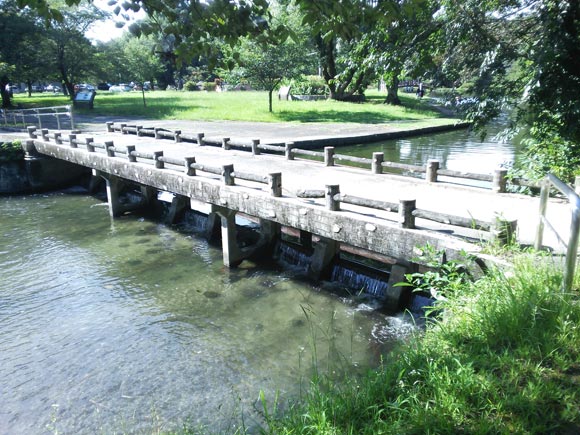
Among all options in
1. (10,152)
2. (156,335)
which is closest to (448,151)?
(10,152)

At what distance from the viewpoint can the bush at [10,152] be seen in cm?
1964

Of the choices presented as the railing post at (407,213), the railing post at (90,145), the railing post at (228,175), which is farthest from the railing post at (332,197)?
the railing post at (90,145)

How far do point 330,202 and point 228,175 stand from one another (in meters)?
3.22

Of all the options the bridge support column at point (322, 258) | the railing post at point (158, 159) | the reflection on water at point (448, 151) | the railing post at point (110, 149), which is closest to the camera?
the bridge support column at point (322, 258)

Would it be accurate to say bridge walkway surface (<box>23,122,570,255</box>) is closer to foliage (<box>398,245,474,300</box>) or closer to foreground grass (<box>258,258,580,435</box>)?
foliage (<box>398,245,474,300</box>)

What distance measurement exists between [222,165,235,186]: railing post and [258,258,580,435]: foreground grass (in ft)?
23.0

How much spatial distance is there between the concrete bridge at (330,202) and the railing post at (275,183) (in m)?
0.02

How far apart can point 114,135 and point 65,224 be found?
340 inches

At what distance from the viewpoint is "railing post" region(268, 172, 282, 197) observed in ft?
32.2

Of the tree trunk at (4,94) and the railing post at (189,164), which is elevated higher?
the tree trunk at (4,94)

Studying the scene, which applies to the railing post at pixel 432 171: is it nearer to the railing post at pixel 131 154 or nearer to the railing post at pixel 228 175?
the railing post at pixel 228 175

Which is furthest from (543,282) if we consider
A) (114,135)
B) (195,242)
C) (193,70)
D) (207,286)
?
(193,70)

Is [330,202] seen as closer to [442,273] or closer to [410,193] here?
[442,273]

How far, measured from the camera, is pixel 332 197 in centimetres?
868
